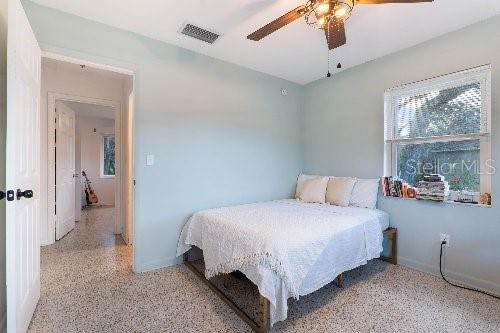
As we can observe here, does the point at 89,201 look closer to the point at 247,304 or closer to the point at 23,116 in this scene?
the point at 23,116

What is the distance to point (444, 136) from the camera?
8.36 feet

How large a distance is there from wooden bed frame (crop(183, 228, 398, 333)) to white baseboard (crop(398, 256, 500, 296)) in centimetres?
15

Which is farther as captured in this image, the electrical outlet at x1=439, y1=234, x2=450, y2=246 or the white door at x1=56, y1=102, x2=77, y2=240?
the white door at x1=56, y1=102, x2=77, y2=240

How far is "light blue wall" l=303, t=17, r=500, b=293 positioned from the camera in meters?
2.21

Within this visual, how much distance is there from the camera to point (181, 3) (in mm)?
2041

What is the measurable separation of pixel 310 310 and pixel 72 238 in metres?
3.54

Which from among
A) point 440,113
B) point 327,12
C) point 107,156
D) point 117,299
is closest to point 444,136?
point 440,113

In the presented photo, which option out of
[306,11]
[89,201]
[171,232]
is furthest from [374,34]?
[89,201]

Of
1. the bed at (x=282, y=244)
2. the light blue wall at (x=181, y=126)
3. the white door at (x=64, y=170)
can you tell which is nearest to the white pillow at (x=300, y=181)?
the light blue wall at (x=181, y=126)

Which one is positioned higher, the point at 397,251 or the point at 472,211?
the point at 472,211

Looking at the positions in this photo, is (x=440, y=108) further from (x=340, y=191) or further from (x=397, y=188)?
(x=340, y=191)

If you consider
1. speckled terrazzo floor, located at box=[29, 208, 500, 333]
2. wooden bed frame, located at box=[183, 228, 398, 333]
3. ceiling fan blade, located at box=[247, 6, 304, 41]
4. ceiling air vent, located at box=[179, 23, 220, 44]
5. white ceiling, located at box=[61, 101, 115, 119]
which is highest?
ceiling air vent, located at box=[179, 23, 220, 44]

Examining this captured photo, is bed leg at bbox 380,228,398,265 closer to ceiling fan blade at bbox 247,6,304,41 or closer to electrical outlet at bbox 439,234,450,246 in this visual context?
electrical outlet at bbox 439,234,450,246

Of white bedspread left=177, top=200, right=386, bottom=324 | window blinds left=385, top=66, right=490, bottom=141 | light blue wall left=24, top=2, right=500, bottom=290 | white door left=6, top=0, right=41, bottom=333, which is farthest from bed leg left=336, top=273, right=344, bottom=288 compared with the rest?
white door left=6, top=0, right=41, bottom=333
